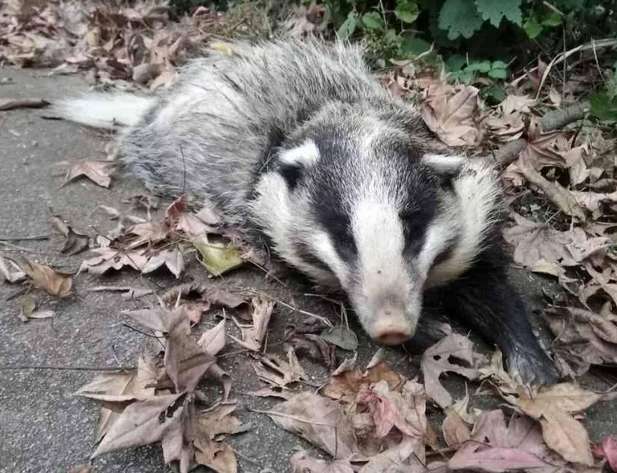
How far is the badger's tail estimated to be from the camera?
16.5 feet

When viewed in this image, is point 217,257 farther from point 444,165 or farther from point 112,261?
point 444,165

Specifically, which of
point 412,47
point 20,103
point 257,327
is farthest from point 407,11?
point 257,327

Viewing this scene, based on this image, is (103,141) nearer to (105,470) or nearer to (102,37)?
(102,37)

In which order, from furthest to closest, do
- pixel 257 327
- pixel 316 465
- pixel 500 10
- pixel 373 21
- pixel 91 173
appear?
pixel 373 21, pixel 500 10, pixel 91 173, pixel 257 327, pixel 316 465

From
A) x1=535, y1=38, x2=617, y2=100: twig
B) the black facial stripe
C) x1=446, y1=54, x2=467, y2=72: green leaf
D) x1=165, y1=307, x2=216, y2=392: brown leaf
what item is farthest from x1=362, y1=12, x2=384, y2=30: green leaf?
x1=165, y1=307, x2=216, y2=392: brown leaf

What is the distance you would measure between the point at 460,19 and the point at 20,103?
3.26m

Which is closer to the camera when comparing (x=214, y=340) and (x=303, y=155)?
(x=214, y=340)

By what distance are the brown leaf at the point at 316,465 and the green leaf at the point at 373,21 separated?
3966 millimetres

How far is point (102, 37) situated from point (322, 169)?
4.77 m

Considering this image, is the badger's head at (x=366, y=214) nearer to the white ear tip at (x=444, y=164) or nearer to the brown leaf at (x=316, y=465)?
the white ear tip at (x=444, y=164)

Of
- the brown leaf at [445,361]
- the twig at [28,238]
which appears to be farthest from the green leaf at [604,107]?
the twig at [28,238]

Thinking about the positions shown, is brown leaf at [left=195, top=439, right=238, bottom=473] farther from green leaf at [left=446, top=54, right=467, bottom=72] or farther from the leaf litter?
green leaf at [left=446, top=54, right=467, bottom=72]

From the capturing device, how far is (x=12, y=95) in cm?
530

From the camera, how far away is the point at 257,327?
282cm
